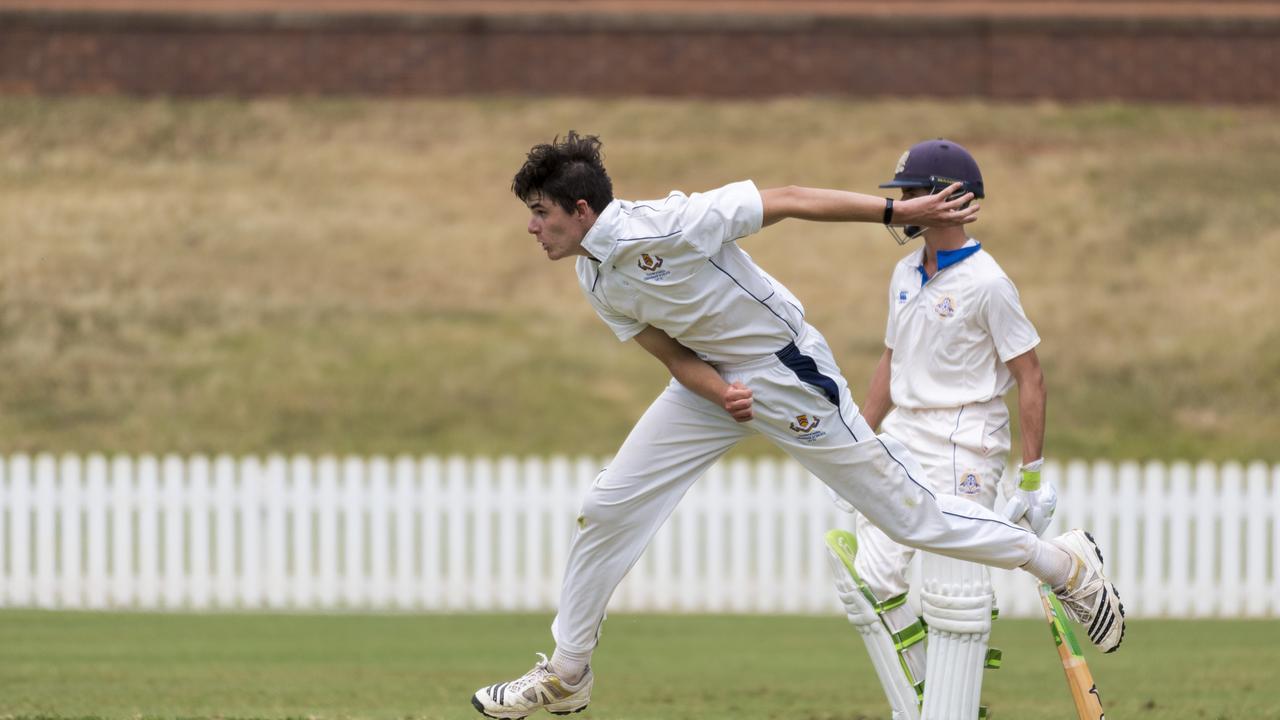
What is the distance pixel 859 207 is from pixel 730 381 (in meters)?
0.72

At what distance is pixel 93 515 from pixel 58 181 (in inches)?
569

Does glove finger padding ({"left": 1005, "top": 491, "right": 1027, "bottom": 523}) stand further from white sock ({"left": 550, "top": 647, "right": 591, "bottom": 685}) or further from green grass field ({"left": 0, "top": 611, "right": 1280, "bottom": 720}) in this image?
green grass field ({"left": 0, "top": 611, "right": 1280, "bottom": 720})

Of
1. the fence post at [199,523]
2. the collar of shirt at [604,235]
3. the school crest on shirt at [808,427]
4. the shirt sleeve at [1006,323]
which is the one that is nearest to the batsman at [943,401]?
the shirt sleeve at [1006,323]

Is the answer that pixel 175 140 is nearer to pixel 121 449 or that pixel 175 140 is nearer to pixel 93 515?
pixel 121 449

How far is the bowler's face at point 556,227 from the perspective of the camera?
16.0 ft

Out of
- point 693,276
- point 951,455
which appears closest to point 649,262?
point 693,276

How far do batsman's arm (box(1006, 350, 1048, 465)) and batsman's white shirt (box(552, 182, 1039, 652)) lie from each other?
0.41m

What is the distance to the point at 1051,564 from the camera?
5.16 m

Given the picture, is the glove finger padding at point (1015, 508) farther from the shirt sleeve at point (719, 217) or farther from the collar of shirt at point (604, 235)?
the collar of shirt at point (604, 235)

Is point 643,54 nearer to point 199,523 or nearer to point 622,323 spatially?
point 199,523

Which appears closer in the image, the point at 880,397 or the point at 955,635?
the point at 955,635

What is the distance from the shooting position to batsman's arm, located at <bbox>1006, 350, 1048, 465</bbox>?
5.28 m

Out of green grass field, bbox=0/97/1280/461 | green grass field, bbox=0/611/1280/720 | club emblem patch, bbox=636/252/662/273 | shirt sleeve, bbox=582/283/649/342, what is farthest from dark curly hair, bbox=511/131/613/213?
green grass field, bbox=0/97/1280/461

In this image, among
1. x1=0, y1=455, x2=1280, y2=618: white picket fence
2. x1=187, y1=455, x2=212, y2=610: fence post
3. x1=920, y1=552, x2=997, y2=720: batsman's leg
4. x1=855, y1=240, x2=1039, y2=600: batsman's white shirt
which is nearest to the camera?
x1=920, y1=552, x2=997, y2=720: batsman's leg
